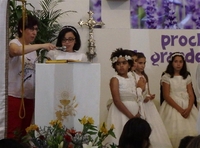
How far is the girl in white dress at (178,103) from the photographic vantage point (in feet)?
15.1

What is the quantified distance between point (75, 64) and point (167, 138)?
181 centimetres

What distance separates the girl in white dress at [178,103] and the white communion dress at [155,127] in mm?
181

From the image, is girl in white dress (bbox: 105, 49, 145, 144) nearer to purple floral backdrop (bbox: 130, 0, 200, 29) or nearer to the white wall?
the white wall

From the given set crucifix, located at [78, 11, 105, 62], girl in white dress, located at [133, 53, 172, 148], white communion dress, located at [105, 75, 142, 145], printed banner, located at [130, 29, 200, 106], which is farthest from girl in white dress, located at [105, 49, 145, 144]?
printed banner, located at [130, 29, 200, 106]

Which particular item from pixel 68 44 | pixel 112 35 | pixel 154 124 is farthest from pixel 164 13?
pixel 68 44

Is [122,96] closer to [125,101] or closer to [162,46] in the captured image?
[125,101]

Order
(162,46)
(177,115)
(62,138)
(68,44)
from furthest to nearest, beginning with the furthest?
(162,46), (177,115), (68,44), (62,138)

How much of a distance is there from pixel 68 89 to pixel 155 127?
5.47 feet

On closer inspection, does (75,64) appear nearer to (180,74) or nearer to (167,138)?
(167,138)

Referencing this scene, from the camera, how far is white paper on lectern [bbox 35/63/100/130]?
3.04 m

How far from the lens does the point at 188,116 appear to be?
468 centimetres

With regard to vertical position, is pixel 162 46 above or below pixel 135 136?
above

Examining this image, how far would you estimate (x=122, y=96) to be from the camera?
4254 mm

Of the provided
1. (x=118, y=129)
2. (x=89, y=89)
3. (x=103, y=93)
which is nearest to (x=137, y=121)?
(x=89, y=89)
